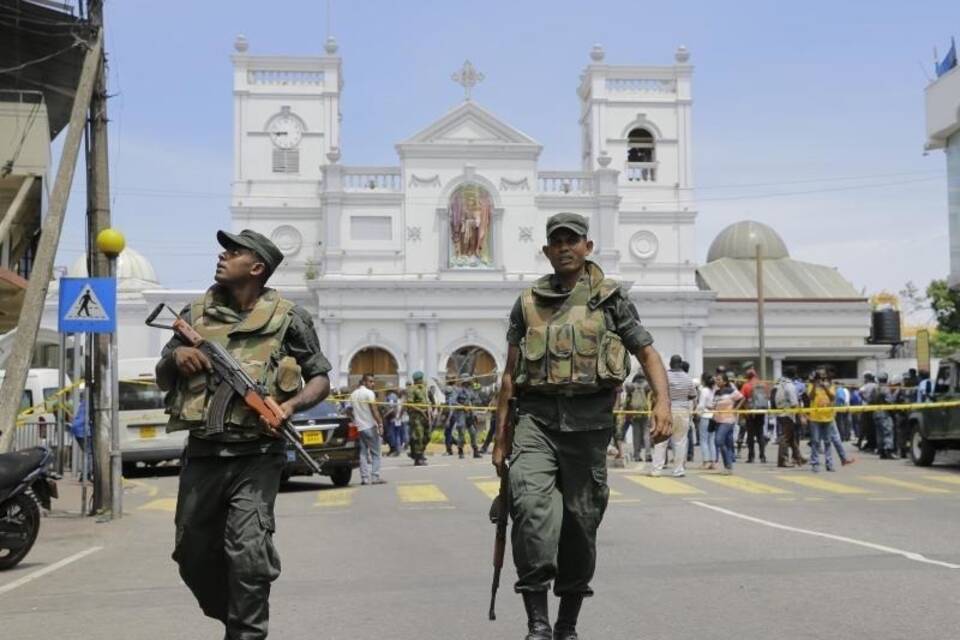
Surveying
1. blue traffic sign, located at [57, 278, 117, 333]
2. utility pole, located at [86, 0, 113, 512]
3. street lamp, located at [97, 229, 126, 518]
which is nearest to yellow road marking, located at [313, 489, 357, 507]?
street lamp, located at [97, 229, 126, 518]

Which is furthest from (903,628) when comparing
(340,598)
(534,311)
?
(340,598)

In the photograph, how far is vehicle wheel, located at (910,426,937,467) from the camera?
19.8 m

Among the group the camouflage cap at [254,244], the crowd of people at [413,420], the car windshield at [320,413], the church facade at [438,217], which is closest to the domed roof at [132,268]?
the church facade at [438,217]

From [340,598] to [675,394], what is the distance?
11.1 meters

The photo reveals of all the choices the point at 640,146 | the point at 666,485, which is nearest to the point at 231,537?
the point at 666,485

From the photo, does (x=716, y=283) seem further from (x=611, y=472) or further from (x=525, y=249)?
(x=611, y=472)

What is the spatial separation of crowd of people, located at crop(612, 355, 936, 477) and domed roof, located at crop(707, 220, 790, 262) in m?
46.9

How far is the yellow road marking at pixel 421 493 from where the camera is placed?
14875 mm

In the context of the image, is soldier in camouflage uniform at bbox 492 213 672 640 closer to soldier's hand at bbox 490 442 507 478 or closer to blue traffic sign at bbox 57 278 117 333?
soldier's hand at bbox 490 442 507 478

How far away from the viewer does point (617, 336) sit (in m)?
5.68

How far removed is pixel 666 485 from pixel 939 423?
5.51 m

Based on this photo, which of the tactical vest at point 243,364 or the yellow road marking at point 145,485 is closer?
the tactical vest at point 243,364

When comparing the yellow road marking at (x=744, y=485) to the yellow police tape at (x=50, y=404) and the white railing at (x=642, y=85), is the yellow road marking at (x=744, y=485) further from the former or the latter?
the white railing at (x=642, y=85)

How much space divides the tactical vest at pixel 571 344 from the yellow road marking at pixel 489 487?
9510 mm
